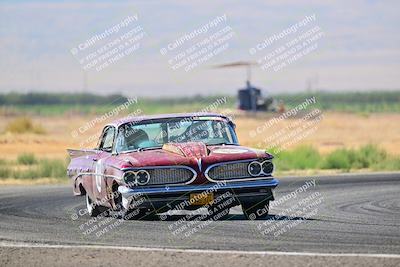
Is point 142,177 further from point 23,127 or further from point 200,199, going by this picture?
point 23,127

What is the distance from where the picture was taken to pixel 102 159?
54.7 ft

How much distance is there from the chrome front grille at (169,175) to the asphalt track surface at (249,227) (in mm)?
567

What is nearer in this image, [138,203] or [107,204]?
[138,203]

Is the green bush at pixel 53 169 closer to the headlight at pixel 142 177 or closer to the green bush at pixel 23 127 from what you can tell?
the headlight at pixel 142 177

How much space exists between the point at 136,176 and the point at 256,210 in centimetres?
Result: 190

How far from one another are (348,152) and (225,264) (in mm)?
24498

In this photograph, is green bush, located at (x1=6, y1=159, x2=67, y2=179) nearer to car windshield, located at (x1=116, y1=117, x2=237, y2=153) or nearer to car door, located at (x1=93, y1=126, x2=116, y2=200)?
car door, located at (x1=93, y1=126, x2=116, y2=200)

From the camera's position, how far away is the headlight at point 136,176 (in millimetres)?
15344

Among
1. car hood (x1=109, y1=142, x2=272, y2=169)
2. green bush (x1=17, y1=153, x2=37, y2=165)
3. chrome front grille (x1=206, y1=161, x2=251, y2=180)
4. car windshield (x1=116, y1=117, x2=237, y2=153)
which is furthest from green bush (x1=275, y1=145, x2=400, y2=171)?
chrome front grille (x1=206, y1=161, x2=251, y2=180)

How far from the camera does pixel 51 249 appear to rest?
12.6 meters

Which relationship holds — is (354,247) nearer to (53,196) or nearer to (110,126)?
(110,126)

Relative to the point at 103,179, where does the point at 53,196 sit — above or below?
below

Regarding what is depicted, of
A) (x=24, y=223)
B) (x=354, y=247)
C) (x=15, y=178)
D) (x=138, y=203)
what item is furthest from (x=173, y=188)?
(x=15, y=178)

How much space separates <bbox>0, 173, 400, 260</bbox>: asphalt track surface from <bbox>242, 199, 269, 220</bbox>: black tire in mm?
131
